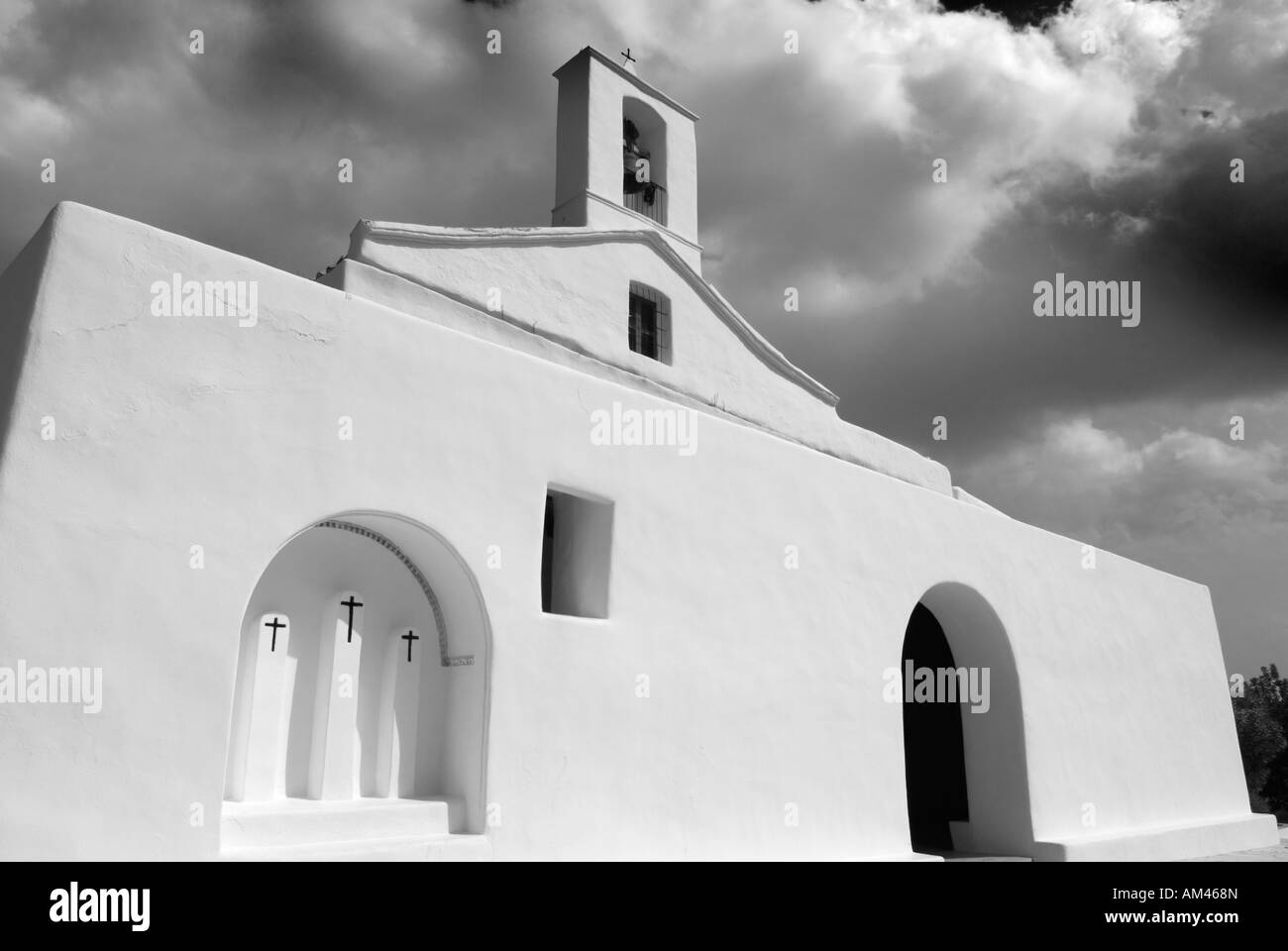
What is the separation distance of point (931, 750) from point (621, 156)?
245 inches

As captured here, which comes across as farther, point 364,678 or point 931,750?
point 931,750

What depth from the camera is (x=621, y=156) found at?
9.77 meters

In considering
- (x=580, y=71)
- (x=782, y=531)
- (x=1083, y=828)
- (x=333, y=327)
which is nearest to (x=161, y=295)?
(x=333, y=327)

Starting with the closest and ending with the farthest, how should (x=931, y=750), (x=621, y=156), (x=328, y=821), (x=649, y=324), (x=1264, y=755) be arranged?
(x=328, y=821)
(x=649, y=324)
(x=621, y=156)
(x=931, y=750)
(x=1264, y=755)

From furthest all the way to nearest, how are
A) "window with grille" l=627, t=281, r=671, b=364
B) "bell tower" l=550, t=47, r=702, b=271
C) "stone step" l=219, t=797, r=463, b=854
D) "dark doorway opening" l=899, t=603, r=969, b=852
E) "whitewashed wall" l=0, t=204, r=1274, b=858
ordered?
"dark doorway opening" l=899, t=603, r=969, b=852 < "bell tower" l=550, t=47, r=702, b=271 < "window with grille" l=627, t=281, r=671, b=364 < "stone step" l=219, t=797, r=463, b=854 < "whitewashed wall" l=0, t=204, r=1274, b=858

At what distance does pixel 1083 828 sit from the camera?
10148 millimetres

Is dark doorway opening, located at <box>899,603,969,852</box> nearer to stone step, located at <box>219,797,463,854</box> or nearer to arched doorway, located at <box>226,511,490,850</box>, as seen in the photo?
arched doorway, located at <box>226,511,490,850</box>

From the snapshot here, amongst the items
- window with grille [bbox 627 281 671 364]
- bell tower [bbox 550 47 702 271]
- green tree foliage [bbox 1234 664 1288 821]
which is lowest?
green tree foliage [bbox 1234 664 1288 821]

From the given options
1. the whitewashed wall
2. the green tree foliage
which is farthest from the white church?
the green tree foliage

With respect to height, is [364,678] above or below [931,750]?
above

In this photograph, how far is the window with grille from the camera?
9266mm

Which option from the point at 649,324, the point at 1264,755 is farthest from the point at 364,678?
the point at 1264,755

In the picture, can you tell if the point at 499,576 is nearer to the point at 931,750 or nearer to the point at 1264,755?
the point at 931,750

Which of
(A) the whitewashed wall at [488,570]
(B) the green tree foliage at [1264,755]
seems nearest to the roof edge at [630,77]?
(A) the whitewashed wall at [488,570]
